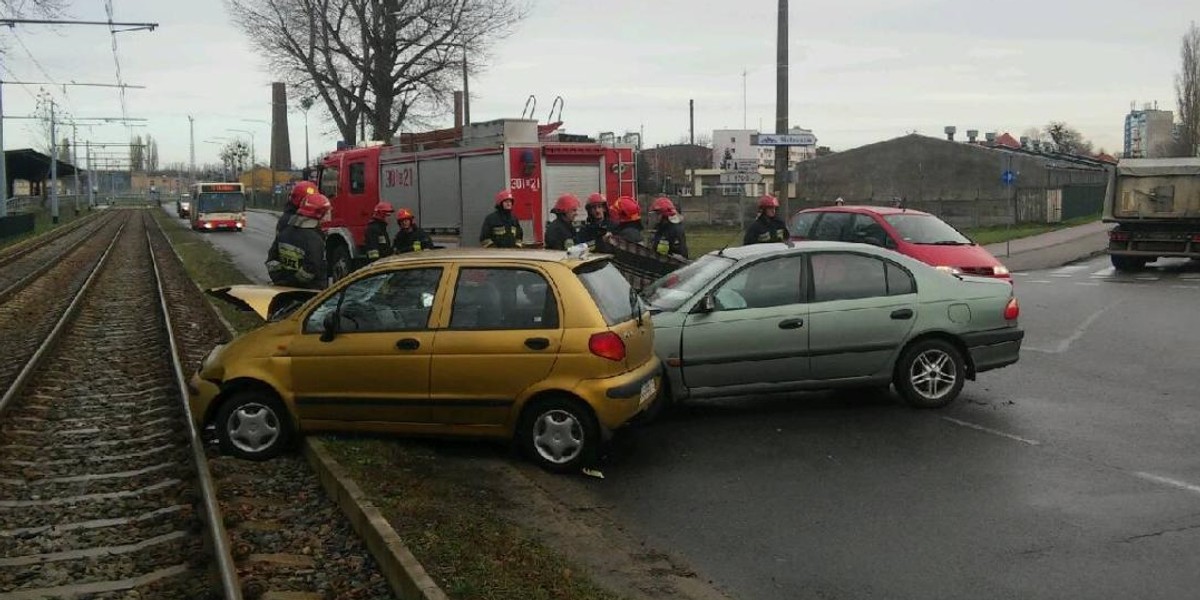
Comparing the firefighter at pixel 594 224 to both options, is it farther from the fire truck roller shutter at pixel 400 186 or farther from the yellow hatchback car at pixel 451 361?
the fire truck roller shutter at pixel 400 186

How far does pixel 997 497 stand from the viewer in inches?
251

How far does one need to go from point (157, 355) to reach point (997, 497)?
30.2 ft

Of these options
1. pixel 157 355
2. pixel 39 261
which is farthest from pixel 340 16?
pixel 157 355

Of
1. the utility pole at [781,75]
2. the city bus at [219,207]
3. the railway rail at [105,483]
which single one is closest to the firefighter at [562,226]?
the railway rail at [105,483]

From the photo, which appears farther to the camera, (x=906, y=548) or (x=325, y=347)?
(x=325, y=347)

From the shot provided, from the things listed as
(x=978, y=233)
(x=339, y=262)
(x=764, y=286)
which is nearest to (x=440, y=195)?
(x=339, y=262)

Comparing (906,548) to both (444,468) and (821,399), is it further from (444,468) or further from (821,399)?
(821,399)

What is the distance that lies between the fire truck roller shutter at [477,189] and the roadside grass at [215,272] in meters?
3.40

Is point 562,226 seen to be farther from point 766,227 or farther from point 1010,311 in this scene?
point 1010,311

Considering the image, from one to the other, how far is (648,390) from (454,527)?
2.03m

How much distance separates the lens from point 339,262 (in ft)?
60.6

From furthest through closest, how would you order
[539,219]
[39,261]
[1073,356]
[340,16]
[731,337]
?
[340,16] < [39,261] < [539,219] < [1073,356] < [731,337]

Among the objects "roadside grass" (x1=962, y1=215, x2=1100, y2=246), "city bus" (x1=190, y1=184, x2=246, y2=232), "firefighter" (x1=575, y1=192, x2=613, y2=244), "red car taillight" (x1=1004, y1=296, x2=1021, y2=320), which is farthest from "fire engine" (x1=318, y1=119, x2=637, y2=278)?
"city bus" (x1=190, y1=184, x2=246, y2=232)

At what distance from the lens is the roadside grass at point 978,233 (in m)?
33.3
